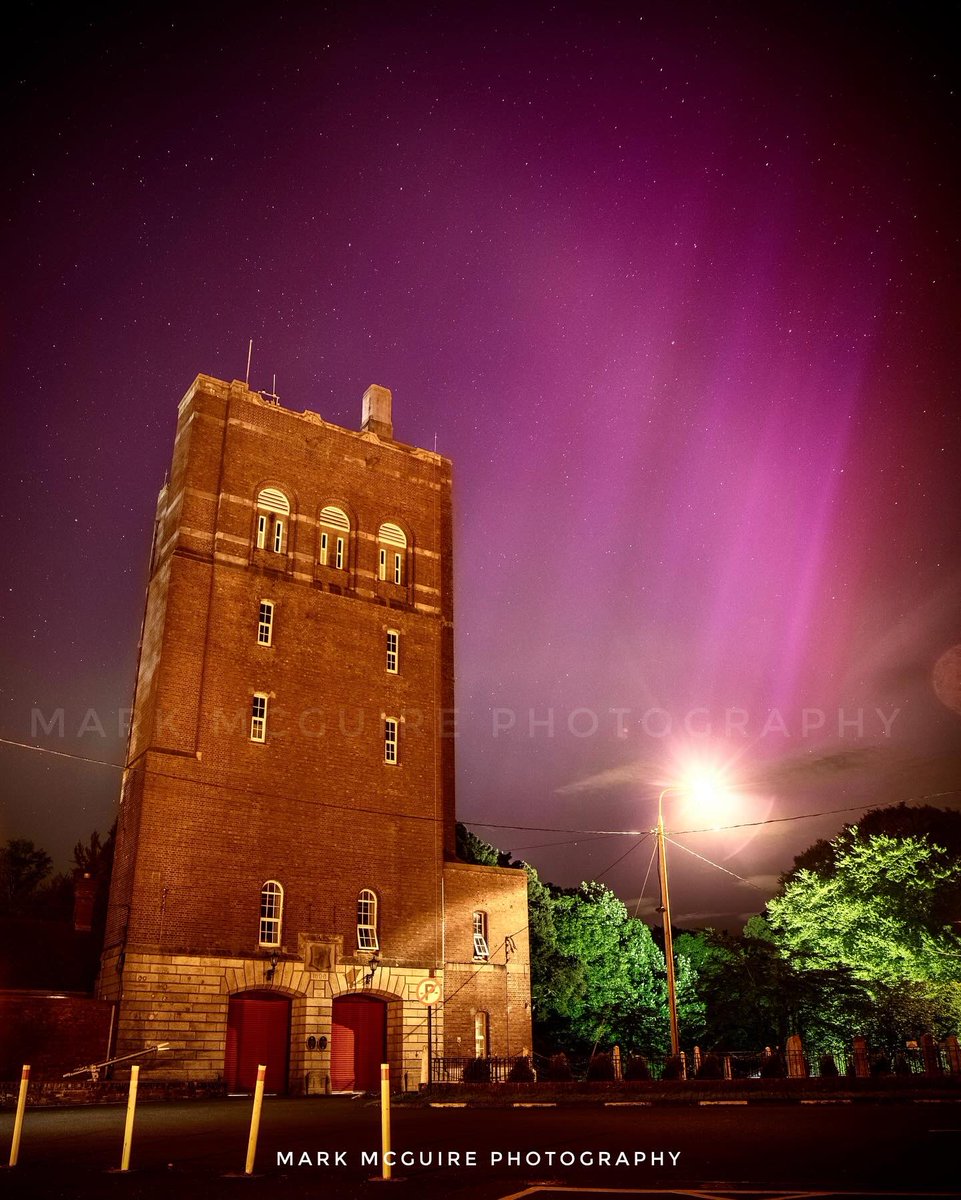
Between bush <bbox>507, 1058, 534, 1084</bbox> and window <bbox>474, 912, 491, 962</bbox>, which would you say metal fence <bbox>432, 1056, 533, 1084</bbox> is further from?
window <bbox>474, 912, 491, 962</bbox>

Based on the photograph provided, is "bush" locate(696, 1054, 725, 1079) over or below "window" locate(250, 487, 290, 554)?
below

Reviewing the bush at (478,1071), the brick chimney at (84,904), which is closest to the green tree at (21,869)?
the brick chimney at (84,904)

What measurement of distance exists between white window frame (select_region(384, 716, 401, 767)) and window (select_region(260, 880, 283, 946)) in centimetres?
648

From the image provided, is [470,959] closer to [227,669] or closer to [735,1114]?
[227,669]

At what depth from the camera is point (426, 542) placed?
136 feet

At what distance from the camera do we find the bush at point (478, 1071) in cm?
2712

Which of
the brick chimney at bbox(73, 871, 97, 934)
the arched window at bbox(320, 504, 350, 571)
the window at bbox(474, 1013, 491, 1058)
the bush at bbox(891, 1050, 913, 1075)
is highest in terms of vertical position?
the arched window at bbox(320, 504, 350, 571)

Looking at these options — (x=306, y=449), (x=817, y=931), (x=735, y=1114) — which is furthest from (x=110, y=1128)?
(x=817, y=931)

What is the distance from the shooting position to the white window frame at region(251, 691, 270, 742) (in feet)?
112

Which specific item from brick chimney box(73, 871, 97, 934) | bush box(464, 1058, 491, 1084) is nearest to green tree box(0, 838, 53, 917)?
brick chimney box(73, 871, 97, 934)

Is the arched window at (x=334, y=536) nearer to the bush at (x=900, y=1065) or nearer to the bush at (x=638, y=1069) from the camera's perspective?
the bush at (x=638, y=1069)

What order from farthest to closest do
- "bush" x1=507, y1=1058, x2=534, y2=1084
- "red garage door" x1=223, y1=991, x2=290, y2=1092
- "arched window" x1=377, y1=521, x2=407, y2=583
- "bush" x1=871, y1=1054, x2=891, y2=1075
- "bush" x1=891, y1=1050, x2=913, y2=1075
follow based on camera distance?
"arched window" x1=377, y1=521, x2=407, y2=583, "red garage door" x1=223, y1=991, x2=290, y2=1092, "bush" x1=507, y1=1058, x2=534, y2=1084, "bush" x1=891, y1=1050, x2=913, y2=1075, "bush" x1=871, y1=1054, x2=891, y2=1075

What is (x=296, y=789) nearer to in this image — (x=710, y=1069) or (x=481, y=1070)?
(x=481, y=1070)

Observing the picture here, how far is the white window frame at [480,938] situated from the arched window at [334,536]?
1493 centimetres
